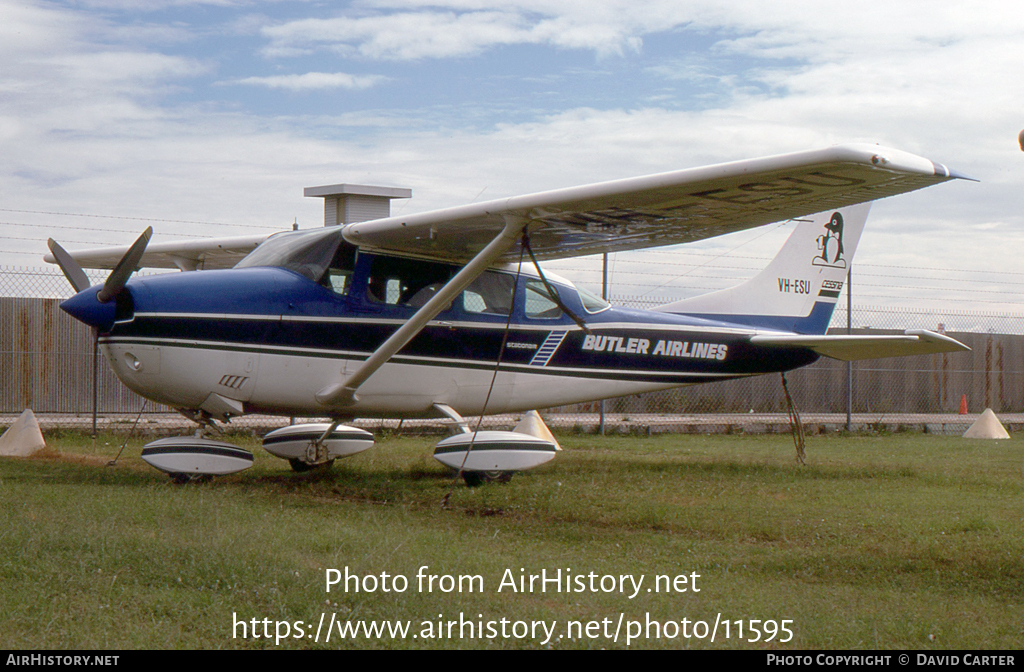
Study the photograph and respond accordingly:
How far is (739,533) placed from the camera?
5.88 metres

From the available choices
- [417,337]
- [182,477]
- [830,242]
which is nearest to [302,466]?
[182,477]

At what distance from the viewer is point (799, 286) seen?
35.7ft

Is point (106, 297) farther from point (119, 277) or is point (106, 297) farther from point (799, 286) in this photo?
point (799, 286)

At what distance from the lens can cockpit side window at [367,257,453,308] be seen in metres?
8.20

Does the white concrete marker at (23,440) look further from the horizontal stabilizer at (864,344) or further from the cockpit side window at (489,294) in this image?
the horizontal stabilizer at (864,344)

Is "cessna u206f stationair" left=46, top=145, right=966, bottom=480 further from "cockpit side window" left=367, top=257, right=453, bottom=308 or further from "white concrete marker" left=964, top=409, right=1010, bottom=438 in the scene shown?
"white concrete marker" left=964, top=409, right=1010, bottom=438

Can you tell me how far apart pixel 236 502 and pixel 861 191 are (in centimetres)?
496

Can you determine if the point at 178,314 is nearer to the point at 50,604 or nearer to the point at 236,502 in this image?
the point at 236,502

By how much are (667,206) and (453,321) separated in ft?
8.51

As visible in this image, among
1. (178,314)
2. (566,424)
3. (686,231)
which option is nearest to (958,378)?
(566,424)

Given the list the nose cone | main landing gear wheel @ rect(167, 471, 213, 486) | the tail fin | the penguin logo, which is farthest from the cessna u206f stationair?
the penguin logo

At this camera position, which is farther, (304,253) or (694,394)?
(694,394)

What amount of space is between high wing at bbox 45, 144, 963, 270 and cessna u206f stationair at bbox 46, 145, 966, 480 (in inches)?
0.7

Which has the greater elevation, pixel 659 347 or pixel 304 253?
pixel 304 253
